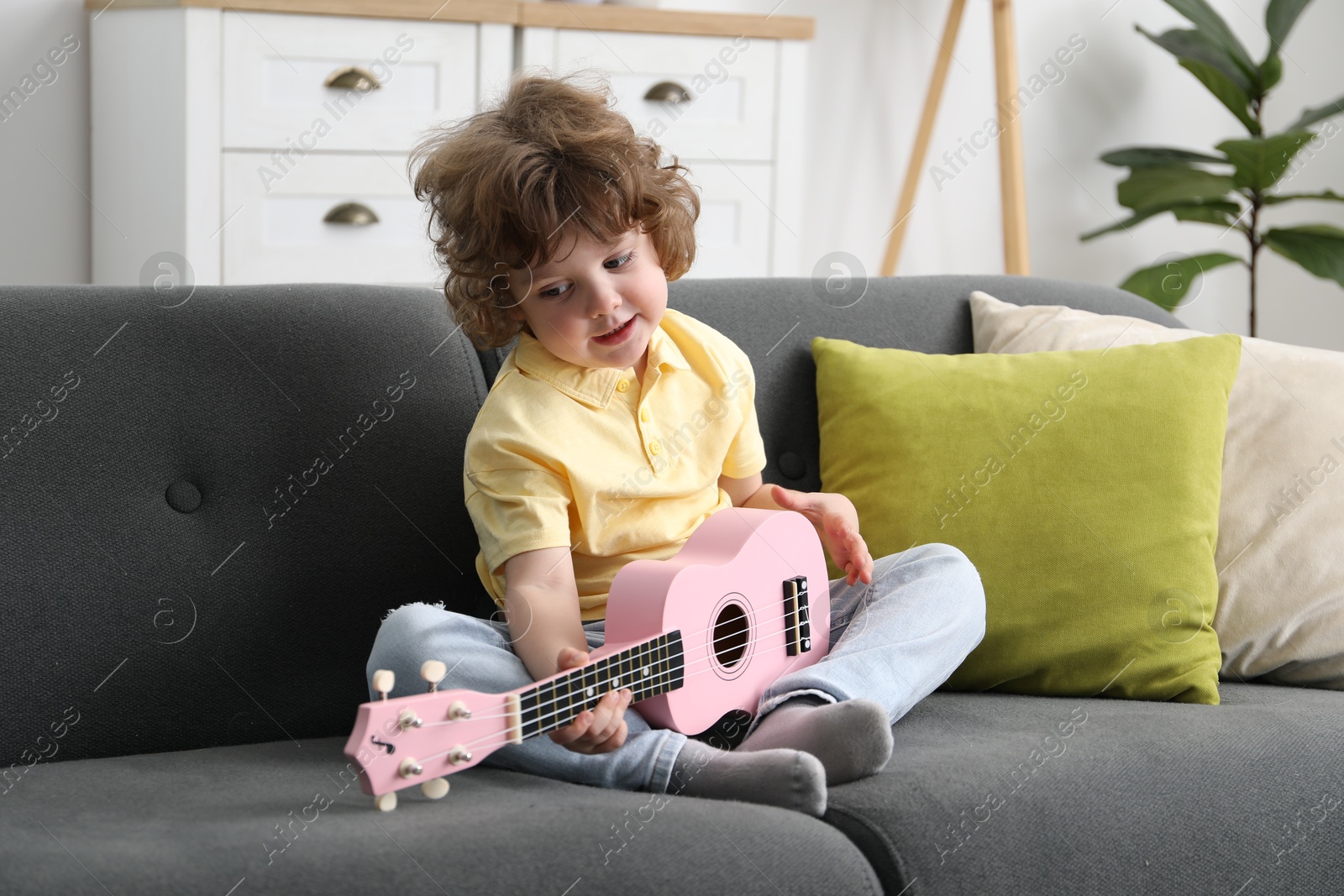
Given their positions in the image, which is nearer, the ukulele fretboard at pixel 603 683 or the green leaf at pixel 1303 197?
the ukulele fretboard at pixel 603 683

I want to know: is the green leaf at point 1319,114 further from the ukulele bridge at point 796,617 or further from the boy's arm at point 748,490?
the ukulele bridge at point 796,617

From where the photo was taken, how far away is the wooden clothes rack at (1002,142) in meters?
2.60

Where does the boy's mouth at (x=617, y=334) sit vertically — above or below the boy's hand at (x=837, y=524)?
above

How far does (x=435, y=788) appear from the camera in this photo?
78cm

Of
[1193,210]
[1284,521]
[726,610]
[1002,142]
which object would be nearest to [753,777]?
[726,610]

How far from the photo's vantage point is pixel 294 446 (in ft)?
3.83

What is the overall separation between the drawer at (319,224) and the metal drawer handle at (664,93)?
Result: 18.0 inches

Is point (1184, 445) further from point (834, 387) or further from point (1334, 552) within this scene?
point (834, 387)

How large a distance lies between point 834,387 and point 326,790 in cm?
A: 69

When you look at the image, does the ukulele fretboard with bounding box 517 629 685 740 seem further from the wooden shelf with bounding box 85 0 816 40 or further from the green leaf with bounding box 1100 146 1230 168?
the green leaf with bounding box 1100 146 1230 168

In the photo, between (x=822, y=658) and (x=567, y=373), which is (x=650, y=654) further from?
(x=567, y=373)

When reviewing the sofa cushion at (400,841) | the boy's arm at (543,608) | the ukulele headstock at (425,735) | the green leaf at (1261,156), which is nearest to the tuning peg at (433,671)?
the ukulele headstock at (425,735)

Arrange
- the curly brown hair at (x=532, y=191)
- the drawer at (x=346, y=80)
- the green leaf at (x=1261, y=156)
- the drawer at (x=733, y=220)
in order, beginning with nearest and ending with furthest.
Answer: the curly brown hair at (x=532, y=191) → the drawer at (x=346, y=80) → the drawer at (x=733, y=220) → the green leaf at (x=1261, y=156)

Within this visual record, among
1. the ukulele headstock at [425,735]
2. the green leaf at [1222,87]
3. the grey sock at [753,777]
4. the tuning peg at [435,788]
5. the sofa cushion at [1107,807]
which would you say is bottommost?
the sofa cushion at [1107,807]
